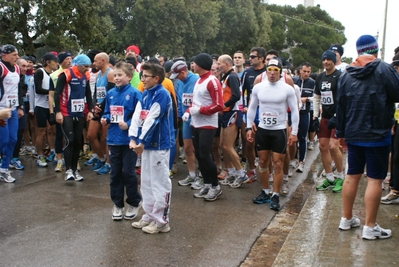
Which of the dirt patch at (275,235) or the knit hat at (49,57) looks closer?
the dirt patch at (275,235)

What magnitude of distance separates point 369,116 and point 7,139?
5891 mm

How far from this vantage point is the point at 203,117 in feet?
23.1

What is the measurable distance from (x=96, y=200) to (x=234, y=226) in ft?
7.30

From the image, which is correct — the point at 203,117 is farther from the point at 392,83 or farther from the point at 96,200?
the point at 392,83

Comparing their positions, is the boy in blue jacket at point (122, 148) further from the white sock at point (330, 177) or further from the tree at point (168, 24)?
the tree at point (168, 24)

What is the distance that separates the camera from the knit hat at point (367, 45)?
5.24 metres

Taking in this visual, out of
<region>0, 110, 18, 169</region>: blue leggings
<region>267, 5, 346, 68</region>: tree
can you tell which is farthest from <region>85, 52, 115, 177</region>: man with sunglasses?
<region>267, 5, 346, 68</region>: tree

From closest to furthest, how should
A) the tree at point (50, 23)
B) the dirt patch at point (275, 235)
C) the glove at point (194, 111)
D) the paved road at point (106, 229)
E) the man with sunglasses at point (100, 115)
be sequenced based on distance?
the paved road at point (106, 229) < the dirt patch at point (275, 235) < the glove at point (194, 111) < the man with sunglasses at point (100, 115) < the tree at point (50, 23)

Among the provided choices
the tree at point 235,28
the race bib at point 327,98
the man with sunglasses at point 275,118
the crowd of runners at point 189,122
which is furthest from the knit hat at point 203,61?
the tree at point 235,28

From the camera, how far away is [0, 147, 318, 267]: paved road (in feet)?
15.4

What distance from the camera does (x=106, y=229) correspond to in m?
5.58

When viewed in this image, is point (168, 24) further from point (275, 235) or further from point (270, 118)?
point (275, 235)

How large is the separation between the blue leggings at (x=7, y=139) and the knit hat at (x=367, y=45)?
5.82 meters

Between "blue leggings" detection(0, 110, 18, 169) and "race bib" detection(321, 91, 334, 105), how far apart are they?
17.7 ft
